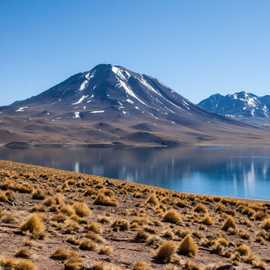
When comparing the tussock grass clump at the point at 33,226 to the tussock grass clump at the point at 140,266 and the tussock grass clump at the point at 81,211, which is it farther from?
the tussock grass clump at the point at 81,211

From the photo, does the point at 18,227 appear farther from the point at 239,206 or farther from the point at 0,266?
the point at 239,206

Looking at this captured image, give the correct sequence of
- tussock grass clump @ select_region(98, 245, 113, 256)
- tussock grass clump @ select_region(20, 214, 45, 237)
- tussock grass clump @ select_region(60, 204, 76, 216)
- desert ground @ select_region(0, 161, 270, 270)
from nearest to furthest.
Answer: desert ground @ select_region(0, 161, 270, 270), tussock grass clump @ select_region(98, 245, 113, 256), tussock grass clump @ select_region(20, 214, 45, 237), tussock grass clump @ select_region(60, 204, 76, 216)

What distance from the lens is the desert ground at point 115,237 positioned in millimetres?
10695

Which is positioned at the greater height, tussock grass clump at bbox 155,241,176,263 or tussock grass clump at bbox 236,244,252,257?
tussock grass clump at bbox 155,241,176,263

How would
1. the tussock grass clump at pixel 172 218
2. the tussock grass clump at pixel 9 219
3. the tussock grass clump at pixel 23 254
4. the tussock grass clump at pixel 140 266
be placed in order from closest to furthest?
the tussock grass clump at pixel 23 254 < the tussock grass clump at pixel 140 266 < the tussock grass clump at pixel 9 219 < the tussock grass clump at pixel 172 218

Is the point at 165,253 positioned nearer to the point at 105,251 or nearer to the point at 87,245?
the point at 105,251

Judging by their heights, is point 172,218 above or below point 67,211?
below

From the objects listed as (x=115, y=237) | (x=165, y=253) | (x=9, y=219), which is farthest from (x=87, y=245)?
(x=9, y=219)

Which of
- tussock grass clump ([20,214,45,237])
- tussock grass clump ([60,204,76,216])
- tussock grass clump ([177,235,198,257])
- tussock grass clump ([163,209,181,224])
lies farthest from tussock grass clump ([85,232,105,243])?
tussock grass clump ([163,209,181,224])

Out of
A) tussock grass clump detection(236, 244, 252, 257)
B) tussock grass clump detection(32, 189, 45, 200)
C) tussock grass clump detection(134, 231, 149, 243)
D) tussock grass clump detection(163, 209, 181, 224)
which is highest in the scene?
tussock grass clump detection(32, 189, 45, 200)

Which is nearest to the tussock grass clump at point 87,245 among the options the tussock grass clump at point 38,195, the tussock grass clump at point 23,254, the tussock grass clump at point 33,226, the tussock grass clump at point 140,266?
the tussock grass clump at point 33,226

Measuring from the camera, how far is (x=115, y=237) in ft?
46.2

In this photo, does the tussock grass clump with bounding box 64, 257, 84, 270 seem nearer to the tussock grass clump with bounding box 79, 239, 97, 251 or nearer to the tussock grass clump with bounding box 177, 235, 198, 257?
the tussock grass clump with bounding box 79, 239, 97, 251

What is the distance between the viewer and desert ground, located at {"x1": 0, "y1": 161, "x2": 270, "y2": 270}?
35.1 feet
